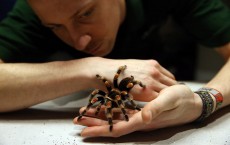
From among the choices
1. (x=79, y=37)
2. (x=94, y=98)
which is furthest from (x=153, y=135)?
(x=79, y=37)

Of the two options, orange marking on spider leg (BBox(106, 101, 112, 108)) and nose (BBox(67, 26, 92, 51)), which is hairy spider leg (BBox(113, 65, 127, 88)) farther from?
nose (BBox(67, 26, 92, 51))

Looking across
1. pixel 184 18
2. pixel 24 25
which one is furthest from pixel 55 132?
pixel 184 18

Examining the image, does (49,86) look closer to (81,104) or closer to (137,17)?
(81,104)

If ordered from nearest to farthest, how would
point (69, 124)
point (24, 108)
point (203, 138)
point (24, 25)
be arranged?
point (203, 138) < point (69, 124) < point (24, 108) < point (24, 25)

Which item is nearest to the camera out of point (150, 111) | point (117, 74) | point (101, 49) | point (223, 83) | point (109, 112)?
point (150, 111)

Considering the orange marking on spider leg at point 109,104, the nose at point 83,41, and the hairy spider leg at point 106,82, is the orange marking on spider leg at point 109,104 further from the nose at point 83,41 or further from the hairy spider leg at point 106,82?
the nose at point 83,41

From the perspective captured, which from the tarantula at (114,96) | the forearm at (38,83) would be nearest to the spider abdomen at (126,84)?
the tarantula at (114,96)

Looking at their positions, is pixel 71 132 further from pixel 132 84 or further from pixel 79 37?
pixel 79 37
